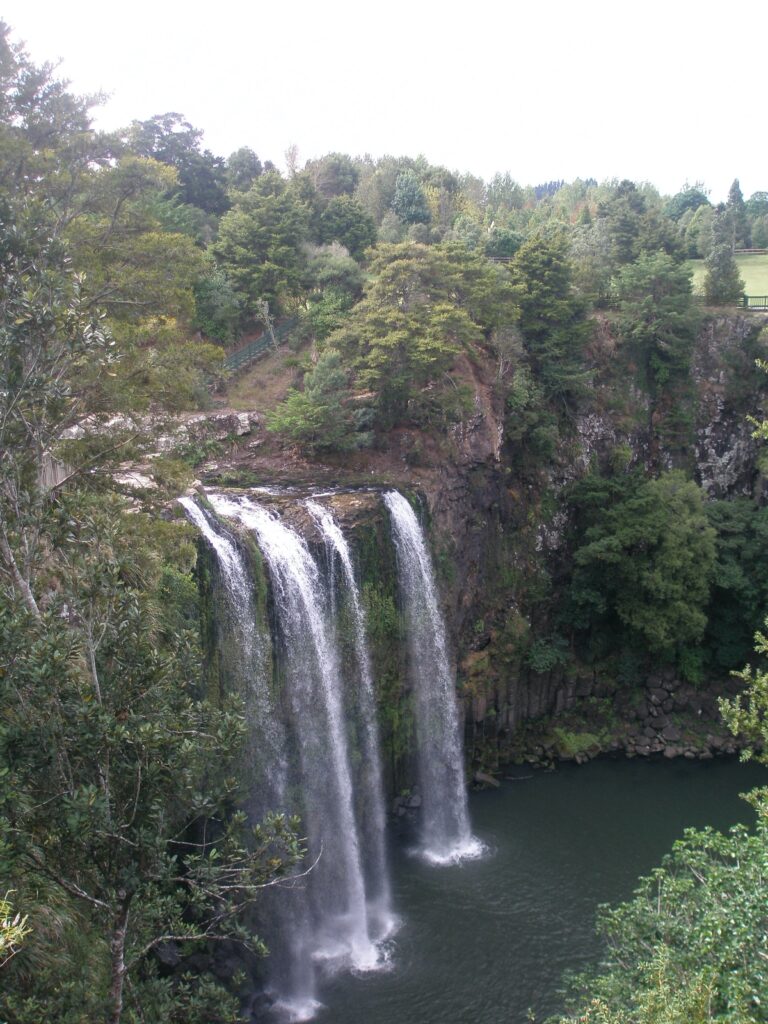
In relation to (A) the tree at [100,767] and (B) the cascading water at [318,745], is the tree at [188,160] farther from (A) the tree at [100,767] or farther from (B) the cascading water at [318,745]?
(A) the tree at [100,767]

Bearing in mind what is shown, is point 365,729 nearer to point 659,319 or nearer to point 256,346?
point 256,346

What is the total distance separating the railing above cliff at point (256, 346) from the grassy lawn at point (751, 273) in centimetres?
2122

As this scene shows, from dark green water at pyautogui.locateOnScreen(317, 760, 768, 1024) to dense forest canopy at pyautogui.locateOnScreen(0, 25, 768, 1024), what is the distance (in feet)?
12.3

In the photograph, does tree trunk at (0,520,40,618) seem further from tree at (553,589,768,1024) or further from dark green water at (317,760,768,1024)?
dark green water at (317,760,768,1024)

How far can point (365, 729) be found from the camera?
20328 mm

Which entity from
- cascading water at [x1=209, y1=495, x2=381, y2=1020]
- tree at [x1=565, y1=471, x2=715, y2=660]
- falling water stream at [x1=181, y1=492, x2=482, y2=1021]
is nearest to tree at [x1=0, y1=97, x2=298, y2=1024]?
falling water stream at [x1=181, y1=492, x2=482, y2=1021]

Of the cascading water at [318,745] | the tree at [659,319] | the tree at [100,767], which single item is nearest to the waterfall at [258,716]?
the cascading water at [318,745]

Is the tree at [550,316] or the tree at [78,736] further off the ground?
the tree at [550,316]

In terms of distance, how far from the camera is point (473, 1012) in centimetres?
1586

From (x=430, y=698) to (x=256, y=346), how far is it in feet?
55.8

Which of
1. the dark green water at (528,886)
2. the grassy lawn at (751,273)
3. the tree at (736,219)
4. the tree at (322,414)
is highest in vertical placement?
the tree at (736,219)

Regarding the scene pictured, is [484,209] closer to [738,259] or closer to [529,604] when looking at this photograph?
[738,259]

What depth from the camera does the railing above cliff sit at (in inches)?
1207

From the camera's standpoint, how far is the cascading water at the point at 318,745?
59.8 ft
